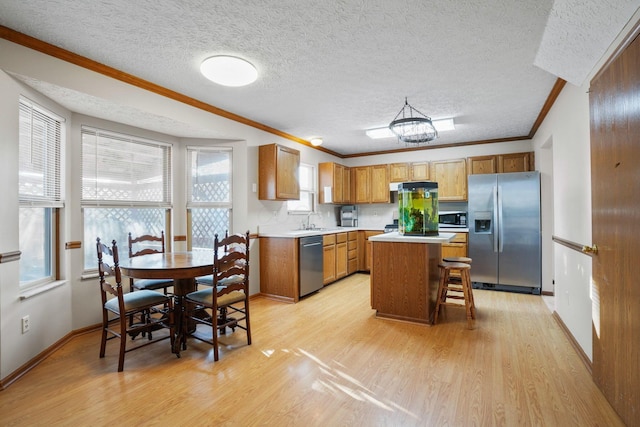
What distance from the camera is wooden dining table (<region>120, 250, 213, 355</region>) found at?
240 centimetres

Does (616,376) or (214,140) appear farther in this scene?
(214,140)

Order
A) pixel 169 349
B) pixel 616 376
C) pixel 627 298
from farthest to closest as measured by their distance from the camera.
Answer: pixel 169 349 → pixel 616 376 → pixel 627 298

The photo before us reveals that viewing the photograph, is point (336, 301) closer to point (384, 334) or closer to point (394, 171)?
point (384, 334)

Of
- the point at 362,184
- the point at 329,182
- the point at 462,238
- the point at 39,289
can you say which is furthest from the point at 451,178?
the point at 39,289

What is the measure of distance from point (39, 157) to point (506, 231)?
5.33 m

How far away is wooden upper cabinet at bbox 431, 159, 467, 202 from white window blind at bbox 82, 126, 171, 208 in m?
4.18

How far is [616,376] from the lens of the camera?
176 centimetres

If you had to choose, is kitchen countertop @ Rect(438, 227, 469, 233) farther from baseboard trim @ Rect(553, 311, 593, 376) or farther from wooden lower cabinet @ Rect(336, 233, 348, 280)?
baseboard trim @ Rect(553, 311, 593, 376)

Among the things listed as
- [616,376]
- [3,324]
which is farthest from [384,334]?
[3,324]

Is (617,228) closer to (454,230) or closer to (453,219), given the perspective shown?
(454,230)

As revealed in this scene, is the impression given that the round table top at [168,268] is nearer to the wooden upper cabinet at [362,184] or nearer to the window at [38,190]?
the window at [38,190]

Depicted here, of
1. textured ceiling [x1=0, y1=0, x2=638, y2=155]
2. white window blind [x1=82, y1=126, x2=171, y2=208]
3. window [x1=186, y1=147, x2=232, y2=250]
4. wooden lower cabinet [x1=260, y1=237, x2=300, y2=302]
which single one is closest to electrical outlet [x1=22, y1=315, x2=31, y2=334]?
white window blind [x1=82, y1=126, x2=171, y2=208]

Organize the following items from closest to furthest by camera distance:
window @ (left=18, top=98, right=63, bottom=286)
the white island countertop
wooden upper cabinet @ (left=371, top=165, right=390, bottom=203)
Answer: window @ (left=18, top=98, right=63, bottom=286) < the white island countertop < wooden upper cabinet @ (left=371, top=165, right=390, bottom=203)

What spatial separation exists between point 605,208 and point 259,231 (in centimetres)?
354
